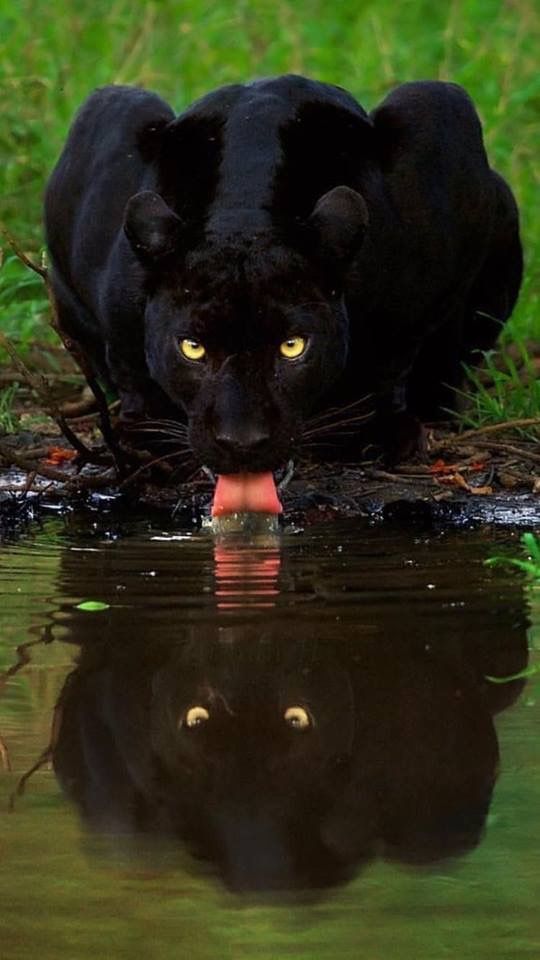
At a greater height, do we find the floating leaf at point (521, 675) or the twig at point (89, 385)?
the twig at point (89, 385)

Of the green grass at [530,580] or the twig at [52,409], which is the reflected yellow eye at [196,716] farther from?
the twig at [52,409]

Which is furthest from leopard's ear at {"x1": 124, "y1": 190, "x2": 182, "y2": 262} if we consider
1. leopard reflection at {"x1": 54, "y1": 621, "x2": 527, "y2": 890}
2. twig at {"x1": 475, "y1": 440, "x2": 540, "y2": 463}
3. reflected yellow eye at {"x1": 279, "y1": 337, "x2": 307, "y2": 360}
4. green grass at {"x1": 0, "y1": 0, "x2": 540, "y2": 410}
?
green grass at {"x1": 0, "y1": 0, "x2": 540, "y2": 410}

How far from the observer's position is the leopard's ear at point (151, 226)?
5.30 metres

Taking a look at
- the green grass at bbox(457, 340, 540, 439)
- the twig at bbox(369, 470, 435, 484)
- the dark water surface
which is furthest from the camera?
the green grass at bbox(457, 340, 540, 439)

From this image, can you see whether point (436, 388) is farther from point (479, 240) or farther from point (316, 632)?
point (316, 632)

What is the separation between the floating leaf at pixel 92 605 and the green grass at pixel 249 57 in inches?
158

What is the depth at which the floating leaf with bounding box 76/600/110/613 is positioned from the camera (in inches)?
168

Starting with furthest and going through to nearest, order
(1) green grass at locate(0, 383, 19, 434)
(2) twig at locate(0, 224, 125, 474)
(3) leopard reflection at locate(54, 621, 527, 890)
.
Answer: (1) green grass at locate(0, 383, 19, 434) < (2) twig at locate(0, 224, 125, 474) < (3) leopard reflection at locate(54, 621, 527, 890)

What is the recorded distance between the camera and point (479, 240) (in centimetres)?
646

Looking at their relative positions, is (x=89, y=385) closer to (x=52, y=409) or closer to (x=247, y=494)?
(x=52, y=409)

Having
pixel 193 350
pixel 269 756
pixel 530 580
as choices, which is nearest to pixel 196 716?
pixel 269 756

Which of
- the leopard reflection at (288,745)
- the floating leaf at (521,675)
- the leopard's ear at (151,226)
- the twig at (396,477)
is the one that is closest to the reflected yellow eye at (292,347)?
the leopard's ear at (151,226)

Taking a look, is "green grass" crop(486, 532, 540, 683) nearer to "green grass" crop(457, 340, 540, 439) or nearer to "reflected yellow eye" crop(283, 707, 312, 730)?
"reflected yellow eye" crop(283, 707, 312, 730)

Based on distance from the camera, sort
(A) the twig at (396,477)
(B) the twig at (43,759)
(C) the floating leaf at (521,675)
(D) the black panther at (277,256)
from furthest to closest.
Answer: (A) the twig at (396,477) < (D) the black panther at (277,256) < (C) the floating leaf at (521,675) < (B) the twig at (43,759)
